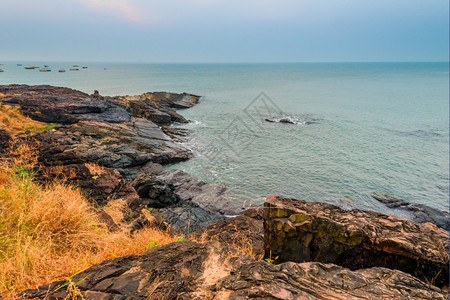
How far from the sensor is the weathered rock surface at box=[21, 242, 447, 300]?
295cm

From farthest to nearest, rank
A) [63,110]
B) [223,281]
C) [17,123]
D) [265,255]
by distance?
1. [63,110]
2. [17,123]
3. [265,255]
4. [223,281]

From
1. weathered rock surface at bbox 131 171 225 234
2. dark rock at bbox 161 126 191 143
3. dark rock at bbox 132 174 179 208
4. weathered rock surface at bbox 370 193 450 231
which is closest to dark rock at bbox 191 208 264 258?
weathered rock surface at bbox 131 171 225 234

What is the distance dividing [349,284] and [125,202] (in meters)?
9.13

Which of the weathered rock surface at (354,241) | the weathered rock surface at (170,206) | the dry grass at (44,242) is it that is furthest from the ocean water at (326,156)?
the dry grass at (44,242)

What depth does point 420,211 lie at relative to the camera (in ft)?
52.7

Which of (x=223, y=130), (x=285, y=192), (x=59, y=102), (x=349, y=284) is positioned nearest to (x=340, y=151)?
(x=285, y=192)

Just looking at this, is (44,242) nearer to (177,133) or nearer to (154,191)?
(154,191)

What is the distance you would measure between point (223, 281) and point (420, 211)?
1915 cm

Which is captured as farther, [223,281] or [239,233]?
[239,233]

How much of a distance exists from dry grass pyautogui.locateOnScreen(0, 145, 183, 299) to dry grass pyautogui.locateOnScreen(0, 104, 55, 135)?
16884 millimetres

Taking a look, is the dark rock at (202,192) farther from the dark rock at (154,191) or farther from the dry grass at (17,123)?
the dry grass at (17,123)

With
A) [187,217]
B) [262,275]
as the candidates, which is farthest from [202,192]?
[262,275]

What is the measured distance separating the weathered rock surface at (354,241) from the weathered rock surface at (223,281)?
172 cm

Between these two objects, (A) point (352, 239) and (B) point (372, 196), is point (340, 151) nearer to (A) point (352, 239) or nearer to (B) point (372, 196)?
(B) point (372, 196)
